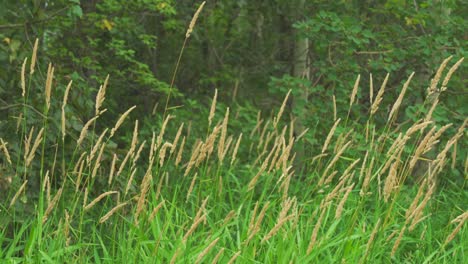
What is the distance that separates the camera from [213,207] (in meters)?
4.38

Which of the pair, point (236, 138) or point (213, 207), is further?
point (236, 138)

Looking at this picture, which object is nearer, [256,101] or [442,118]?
[442,118]

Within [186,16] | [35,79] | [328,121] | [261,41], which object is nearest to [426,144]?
[35,79]

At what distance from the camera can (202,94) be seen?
11227 mm

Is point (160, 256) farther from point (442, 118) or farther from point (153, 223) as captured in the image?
point (442, 118)

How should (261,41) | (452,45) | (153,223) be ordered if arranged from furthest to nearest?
(261,41), (452,45), (153,223)

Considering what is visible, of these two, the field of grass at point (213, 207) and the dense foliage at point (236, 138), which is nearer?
the field of grass at point (213, 207)

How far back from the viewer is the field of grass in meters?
3.47

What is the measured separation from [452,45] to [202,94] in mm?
4754

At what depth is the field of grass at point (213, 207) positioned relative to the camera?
11.4 feet

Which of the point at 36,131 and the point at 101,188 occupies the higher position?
the point at 36,131

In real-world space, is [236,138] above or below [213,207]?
below

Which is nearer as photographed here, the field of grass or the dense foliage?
the field of grass

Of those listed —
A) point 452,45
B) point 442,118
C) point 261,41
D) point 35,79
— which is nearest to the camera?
point 35,79
